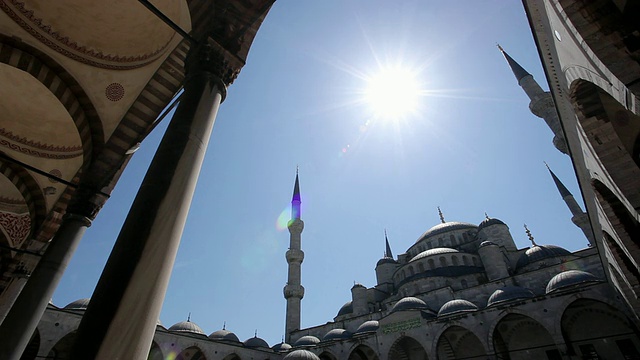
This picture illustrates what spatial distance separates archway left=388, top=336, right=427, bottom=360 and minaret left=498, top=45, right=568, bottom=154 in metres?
13.7

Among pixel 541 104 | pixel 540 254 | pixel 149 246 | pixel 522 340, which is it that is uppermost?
pixel 541 104

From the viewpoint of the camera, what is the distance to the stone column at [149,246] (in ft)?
6.44

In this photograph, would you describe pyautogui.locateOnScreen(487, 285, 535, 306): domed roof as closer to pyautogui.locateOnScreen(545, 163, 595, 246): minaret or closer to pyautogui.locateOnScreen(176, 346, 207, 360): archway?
pyautogui.locateOnScreen(545, 163, 595, 246): minaret

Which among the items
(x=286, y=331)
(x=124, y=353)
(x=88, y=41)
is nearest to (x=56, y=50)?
(x=88, y=41)

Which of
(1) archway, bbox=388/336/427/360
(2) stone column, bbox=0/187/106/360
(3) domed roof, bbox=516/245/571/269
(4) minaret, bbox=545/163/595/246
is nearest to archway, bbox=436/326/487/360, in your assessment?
(1) archway, bbox=388/336/427/360

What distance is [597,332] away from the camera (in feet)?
50.3

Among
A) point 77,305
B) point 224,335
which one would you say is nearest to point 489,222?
point 224,335

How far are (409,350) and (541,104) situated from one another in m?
15.9

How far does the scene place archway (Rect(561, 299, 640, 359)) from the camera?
14320mm

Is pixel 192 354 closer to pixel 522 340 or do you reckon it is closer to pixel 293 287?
pixel 293 287

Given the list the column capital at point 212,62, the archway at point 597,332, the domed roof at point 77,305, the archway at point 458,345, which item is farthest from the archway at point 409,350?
the column capital at point 212,62

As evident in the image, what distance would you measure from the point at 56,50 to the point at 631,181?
437 inches

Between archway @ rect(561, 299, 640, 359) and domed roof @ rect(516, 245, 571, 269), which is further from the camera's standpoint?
domed roof @ rect(516, 245, 571, 269)

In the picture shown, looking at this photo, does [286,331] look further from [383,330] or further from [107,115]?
[107,115]
